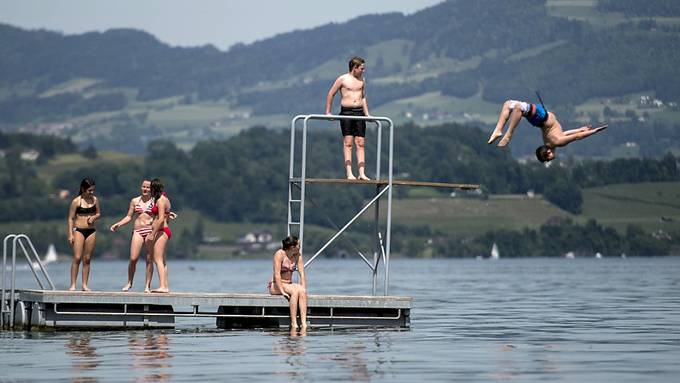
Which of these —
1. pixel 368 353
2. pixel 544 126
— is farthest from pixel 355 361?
pixel 544 126

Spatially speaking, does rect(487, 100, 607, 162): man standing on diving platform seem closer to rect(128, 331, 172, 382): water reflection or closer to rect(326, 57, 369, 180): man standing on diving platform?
rect(326, 57, 369, 180): man standing on diving platform

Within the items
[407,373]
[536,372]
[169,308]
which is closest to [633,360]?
[536,372]

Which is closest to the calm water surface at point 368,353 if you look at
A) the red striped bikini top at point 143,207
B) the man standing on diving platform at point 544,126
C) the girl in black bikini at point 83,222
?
the girl in black bikini at point 83,222

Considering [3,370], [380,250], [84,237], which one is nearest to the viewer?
[3,370]

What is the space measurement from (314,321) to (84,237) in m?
5.12

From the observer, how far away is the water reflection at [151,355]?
22625 mm

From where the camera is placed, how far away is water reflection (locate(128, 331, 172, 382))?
2262cm

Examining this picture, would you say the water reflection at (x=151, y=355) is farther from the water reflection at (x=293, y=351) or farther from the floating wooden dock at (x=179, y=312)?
the water reflection at (x=293, y=351)

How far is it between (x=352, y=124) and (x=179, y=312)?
5.39m

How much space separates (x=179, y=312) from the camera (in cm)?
3303

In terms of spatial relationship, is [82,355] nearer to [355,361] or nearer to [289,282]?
[355,361]

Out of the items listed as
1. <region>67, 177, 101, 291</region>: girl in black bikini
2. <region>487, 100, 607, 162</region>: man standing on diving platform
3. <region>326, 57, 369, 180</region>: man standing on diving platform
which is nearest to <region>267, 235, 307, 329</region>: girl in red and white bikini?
<region>326, 57, 369, 180</region>: man standing on diving platform

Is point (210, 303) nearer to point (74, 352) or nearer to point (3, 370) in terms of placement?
point (74, 352)

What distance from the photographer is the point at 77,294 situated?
3170cm
